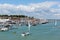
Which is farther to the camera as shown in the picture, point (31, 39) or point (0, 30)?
point (0, 30)

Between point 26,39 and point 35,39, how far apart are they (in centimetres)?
176

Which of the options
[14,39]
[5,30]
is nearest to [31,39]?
[14,39]

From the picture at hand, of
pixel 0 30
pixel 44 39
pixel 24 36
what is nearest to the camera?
pixel 44 39

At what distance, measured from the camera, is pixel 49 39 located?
119 ft

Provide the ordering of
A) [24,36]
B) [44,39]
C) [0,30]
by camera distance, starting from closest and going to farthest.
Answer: [44,39] → [24,36] → [0,30]

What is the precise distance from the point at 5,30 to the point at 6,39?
1467 centimetres

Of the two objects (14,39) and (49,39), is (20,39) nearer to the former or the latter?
(14,39)

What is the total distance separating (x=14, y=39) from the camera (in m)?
36.6

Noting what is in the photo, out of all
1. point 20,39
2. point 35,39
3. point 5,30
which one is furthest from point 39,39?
point 5,30

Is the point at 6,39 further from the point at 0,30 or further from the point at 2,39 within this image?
the point at 0,30

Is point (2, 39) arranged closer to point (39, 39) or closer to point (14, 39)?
point (14, 39)

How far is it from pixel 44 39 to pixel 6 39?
21.4 ft

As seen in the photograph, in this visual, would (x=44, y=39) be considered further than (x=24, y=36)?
No

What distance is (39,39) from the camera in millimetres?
35938
